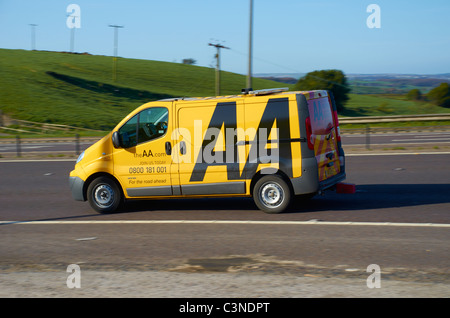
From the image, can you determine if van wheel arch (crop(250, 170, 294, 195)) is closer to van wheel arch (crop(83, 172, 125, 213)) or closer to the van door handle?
the van door handle

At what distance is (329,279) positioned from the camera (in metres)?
5.53

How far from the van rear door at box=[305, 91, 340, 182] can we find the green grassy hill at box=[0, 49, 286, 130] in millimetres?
43950

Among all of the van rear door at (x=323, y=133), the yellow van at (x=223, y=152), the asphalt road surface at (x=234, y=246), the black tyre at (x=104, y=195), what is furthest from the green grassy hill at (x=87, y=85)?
the van rear door at (x=323, y=133)

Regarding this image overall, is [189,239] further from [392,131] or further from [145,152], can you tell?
[392,131]

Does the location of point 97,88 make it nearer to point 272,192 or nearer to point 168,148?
point 168,148

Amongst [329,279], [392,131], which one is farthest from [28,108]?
[329,279]

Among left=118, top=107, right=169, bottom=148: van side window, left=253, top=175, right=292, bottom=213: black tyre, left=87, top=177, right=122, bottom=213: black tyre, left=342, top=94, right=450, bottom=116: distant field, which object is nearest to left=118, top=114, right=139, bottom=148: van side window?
left=118, top=107, right=169, bottom=148: van side window

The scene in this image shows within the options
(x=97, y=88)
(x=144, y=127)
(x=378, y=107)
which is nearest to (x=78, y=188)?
(x=144, y=127)

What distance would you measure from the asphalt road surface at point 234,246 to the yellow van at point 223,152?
0.46 m

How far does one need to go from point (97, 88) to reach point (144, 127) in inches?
2631

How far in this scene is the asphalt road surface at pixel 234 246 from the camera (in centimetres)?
536

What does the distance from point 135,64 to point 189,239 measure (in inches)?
3722

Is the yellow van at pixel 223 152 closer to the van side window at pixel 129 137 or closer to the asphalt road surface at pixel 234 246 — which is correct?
the van side window at pixel 129 137

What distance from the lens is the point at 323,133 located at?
942cm
